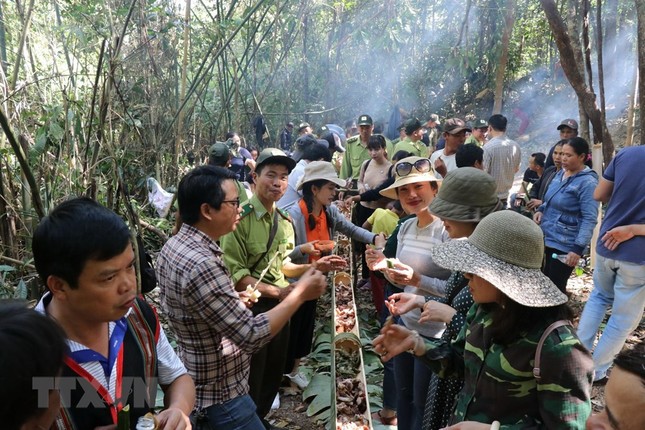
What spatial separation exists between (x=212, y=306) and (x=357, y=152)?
594 cm

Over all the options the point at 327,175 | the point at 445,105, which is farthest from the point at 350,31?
the point at 327,175

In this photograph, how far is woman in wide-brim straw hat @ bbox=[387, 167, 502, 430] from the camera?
226 centimetres

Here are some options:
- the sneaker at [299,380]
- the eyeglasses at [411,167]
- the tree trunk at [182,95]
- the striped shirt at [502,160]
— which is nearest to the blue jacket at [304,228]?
the eyeglasses at [411,167]

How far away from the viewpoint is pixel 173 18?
7.16 metres

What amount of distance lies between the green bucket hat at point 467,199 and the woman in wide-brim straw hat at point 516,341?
63cm

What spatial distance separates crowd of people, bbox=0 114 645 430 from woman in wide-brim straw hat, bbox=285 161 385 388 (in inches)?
0.6

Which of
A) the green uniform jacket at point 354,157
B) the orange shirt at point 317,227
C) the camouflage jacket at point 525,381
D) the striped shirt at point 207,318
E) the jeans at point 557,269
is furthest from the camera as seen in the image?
the green uniform jacket at point 354,157

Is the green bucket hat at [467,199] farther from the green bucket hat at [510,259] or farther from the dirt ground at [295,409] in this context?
the dirt ground at [295,409]

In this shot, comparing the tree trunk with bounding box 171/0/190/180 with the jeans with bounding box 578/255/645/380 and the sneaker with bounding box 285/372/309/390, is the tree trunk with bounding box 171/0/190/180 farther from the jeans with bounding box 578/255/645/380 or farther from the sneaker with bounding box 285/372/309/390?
the jeans with bounding box 578/255/645/380

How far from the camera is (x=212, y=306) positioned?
6.84 feet

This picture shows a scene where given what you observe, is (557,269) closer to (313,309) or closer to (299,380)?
(313,309)

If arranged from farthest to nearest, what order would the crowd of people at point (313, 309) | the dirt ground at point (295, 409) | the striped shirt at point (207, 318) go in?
1. the dirt ground at point (295, 409)
2. the striped shirt at point (207, 318)
3. the crowd of people at point (313, 309)

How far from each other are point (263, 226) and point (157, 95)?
5357mm

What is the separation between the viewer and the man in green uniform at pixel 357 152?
7730 millimetres
